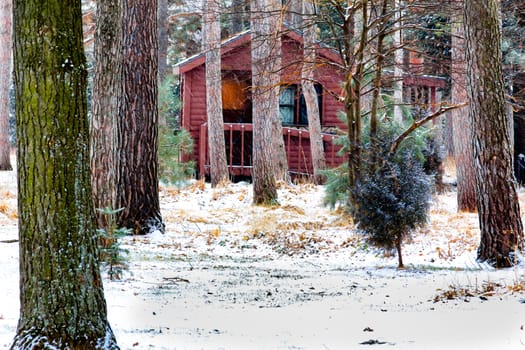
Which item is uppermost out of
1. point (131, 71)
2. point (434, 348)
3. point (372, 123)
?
point (131, 71)

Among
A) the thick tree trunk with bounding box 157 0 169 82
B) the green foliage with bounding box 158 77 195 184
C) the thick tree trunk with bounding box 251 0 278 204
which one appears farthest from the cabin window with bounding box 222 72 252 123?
the thick tree trunk with bounding box 251 0 278 204

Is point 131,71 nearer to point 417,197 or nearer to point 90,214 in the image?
point 417,197

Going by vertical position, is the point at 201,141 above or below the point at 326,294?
above

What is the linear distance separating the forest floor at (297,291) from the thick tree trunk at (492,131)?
48 cm

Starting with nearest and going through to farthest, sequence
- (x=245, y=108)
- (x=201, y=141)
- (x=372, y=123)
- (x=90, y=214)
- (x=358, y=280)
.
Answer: (x=90, y=214) → (x=358, y=280) → (x=372, y=123) → (x=201, y=141) → (x=245, y=108)

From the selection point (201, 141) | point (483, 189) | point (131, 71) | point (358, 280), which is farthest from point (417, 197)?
point (201, 141)

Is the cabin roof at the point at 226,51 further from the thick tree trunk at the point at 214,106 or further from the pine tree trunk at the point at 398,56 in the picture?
the thick tree trunk at the point at 214,106

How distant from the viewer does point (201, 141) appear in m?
25.2

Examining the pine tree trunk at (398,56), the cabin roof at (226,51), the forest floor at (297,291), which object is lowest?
the forest floor at (297,291)

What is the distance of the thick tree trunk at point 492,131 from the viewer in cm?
876

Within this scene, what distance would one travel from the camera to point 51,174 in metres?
4.24

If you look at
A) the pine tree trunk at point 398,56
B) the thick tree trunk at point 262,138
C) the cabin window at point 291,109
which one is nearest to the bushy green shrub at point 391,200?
the pine tree trunk at point 398,56

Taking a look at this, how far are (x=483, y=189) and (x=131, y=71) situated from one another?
586 centimetres

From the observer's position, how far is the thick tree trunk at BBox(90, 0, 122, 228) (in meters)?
8.24
